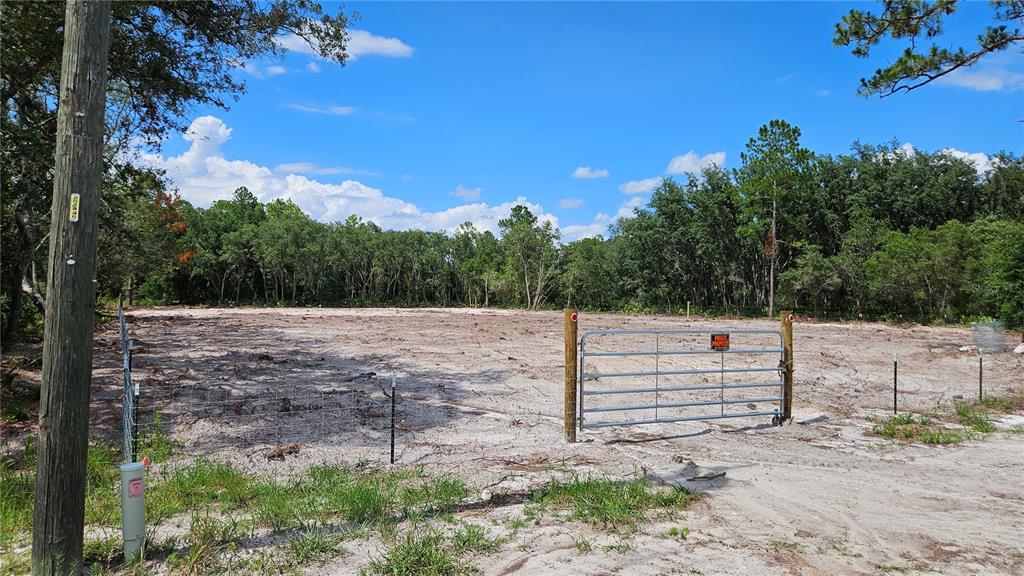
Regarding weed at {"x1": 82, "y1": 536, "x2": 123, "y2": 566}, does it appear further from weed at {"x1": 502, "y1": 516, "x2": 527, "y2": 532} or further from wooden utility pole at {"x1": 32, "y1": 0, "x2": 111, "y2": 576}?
weed at {"x1": 502, "y1": 516, "x2": 527, "y2": 532}

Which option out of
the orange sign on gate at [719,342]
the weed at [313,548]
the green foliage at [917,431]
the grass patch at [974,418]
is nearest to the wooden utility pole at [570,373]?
the orange sign on gate at [719,342]

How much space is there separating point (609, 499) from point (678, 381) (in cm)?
A: 786

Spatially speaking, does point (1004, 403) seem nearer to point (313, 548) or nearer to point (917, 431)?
point (917, 431)

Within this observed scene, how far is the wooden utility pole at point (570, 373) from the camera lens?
7.23 m

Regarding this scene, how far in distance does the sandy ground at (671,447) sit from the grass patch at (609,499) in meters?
0.21

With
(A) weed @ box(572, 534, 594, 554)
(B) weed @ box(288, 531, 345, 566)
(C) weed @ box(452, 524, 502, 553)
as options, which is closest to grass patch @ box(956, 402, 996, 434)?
(A) weed @ box(572, 534, 594, 554)

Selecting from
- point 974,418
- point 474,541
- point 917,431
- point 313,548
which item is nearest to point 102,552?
A: point 313,548

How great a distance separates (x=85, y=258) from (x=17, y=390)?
25.7 feet

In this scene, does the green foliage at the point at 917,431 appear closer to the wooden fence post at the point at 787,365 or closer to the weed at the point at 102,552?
the wooden fence post at the point at 787,365

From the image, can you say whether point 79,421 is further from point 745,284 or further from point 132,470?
point 745,284

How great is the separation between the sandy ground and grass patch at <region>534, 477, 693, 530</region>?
0.70 feet

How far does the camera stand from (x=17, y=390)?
9.20 meters

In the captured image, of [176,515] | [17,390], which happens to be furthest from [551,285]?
[176,515]

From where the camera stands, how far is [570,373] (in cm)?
733
